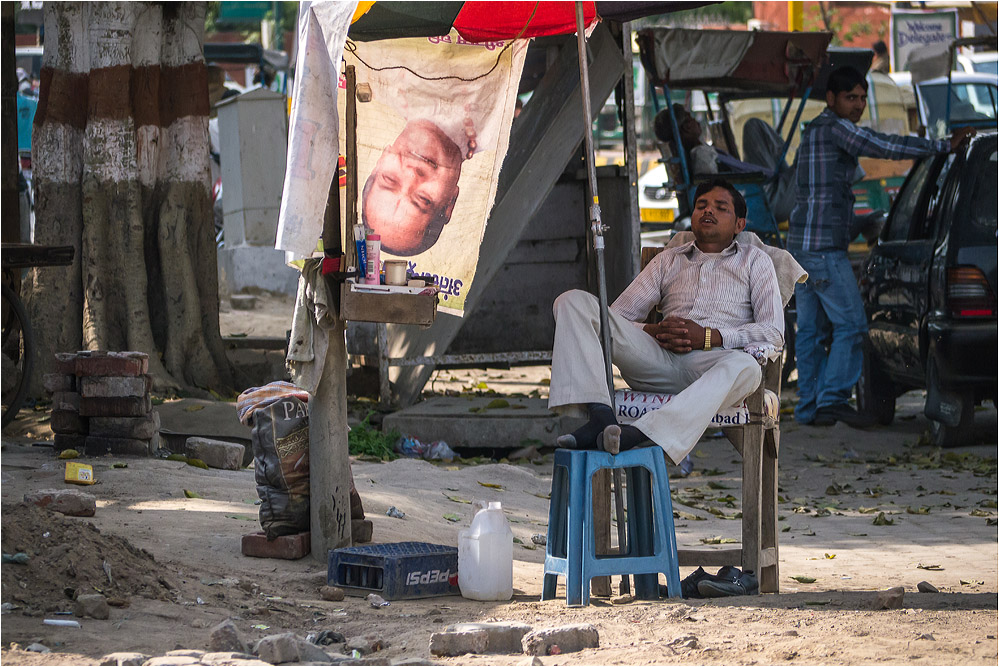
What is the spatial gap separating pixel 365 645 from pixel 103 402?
3.36 meters

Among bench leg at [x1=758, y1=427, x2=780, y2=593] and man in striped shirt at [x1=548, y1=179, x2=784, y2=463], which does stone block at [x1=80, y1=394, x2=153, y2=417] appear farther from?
bench leg at [x1=758, y1=427, x2=780, y2=593]

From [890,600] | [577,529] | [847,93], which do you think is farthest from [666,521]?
[847,93]

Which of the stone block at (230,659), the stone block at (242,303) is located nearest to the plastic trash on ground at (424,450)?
the stone block at (230,659)

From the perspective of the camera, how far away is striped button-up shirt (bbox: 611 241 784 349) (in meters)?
4.65

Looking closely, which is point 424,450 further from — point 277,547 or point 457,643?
point 457,643

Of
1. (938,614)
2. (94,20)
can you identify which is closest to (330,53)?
(938,614)

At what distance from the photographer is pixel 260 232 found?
14.7 meters

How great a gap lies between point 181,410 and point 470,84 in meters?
3.49

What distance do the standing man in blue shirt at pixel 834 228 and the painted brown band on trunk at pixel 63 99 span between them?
517 cm

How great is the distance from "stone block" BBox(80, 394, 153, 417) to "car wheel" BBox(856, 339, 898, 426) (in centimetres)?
520

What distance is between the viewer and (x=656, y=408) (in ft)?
14.1

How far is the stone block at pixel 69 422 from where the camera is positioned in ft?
21.1

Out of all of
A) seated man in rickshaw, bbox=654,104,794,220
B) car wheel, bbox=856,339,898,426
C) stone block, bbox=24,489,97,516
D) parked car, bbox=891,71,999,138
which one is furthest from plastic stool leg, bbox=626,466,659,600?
parked car, bbox=891,71,999,138

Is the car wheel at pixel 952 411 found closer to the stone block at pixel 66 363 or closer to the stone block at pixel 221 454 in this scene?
the stone block at pixel 221 454
